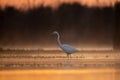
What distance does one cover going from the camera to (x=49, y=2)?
3.22m

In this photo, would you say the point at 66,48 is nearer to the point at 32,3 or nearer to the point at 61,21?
the point at 61,21

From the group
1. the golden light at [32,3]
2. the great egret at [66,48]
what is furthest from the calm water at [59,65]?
the golden light at [32,3]

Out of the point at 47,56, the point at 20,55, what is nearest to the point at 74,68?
the point at 47,56

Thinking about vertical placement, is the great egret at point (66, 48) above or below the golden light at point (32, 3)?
below

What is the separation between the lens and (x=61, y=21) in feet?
10.6

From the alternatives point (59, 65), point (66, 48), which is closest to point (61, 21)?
point (66, 48)

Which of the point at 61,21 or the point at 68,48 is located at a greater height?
the point at 61,21

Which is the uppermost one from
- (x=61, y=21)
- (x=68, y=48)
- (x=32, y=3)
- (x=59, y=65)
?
(x=32, y=3)

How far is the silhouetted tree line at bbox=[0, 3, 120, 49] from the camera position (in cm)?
320

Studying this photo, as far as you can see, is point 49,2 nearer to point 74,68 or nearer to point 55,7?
point 55,7

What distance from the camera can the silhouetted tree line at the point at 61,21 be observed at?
3203 mm

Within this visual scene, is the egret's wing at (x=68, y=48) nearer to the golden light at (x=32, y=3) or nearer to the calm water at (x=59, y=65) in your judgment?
the calm water at (x=59, y=65)

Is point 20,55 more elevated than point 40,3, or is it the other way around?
point 40,3

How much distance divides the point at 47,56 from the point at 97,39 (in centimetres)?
40
